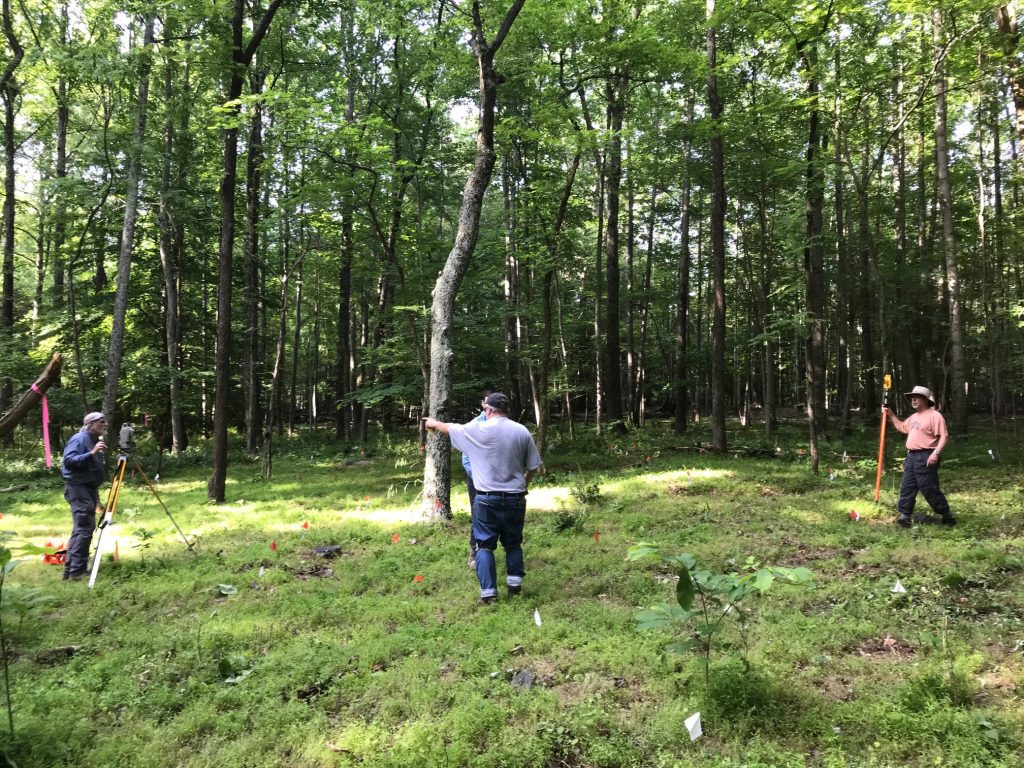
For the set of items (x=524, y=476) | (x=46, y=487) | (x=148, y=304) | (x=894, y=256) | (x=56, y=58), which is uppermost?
(x=56, y=58)

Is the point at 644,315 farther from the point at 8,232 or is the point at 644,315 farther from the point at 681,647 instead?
the point at 8,232

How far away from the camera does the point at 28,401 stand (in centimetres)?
215

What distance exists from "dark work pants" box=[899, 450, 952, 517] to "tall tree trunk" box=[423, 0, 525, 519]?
6603 mm

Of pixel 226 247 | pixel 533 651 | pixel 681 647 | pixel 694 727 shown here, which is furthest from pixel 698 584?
pixel 226 247

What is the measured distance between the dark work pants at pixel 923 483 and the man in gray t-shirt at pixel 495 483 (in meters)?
5.54

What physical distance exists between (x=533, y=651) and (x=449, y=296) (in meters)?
6.03

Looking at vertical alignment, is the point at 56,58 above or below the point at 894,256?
above

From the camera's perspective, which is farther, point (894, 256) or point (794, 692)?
point (894, 256)

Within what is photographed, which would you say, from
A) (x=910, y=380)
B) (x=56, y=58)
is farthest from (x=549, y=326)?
(x=910, y=380)

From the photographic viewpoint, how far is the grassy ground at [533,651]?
10.7ft

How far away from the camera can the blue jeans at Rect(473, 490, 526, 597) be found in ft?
18.0

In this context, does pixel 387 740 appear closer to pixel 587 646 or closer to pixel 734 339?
pixel 587 646

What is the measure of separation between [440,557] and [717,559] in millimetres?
3451

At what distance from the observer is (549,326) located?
1202 cm
